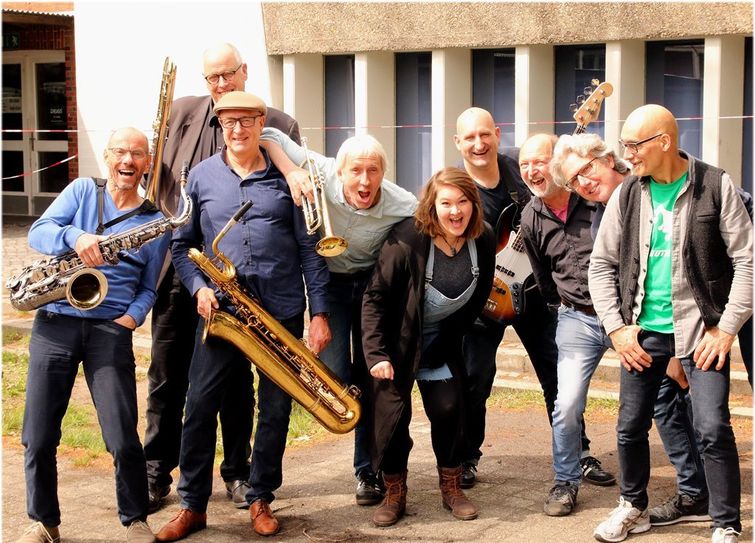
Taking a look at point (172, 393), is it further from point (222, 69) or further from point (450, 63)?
point (450, 63)

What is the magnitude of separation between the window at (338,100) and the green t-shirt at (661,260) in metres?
6.98

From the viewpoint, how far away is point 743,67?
372 inches

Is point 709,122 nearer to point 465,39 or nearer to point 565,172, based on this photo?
point 465,39

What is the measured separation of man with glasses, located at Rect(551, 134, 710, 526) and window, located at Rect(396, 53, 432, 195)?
19.4 ft

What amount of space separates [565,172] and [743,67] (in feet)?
15.1

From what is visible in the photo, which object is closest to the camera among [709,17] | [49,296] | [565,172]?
[49,296]

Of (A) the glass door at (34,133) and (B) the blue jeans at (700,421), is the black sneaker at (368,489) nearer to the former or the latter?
(B) the blue jeans at (700,421)

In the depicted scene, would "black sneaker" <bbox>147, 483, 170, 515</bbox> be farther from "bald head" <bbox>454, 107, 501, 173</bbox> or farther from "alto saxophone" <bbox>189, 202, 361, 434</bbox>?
"bald head" <bbox>454, 107, 501, 173</bbox>

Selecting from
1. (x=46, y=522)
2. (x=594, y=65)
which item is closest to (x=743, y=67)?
(x=594, y=65)

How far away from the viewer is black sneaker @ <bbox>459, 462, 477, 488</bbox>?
20.5ft

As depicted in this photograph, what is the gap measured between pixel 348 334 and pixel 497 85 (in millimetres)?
5669

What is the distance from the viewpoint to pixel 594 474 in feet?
20.6

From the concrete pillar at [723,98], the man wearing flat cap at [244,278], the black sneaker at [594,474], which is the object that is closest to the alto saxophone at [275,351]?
the man wearing flat cap at [244,278]

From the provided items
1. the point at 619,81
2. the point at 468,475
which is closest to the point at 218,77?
the point at 468,475
